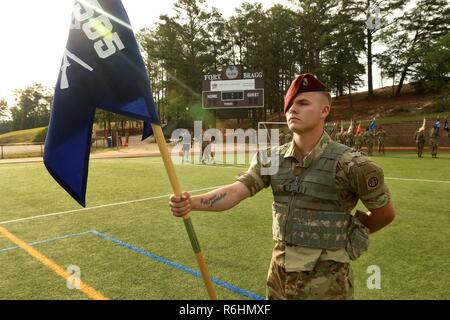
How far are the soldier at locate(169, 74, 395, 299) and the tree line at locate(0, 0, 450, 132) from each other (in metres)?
48.1

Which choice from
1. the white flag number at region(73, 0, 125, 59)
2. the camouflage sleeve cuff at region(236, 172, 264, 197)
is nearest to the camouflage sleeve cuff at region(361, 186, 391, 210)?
the camouflage sleeve cuff at region(236, 172, 264, 197)

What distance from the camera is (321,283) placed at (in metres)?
2.28

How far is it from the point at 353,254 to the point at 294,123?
0.89 m

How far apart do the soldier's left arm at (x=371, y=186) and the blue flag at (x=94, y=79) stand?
1.26 m

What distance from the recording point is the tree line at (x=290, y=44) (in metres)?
48.8

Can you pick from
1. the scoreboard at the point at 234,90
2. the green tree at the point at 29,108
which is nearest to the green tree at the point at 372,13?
the scoreboard at the point at 234,90

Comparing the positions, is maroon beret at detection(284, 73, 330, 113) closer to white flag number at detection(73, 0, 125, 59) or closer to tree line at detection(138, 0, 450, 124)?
white flag number at detection(73, 0, 125, 59)

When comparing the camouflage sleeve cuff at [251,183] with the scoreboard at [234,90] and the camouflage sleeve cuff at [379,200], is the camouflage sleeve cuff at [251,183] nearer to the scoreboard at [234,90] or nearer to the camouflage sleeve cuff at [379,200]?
the camouflage sleeve cuff at [379,200]

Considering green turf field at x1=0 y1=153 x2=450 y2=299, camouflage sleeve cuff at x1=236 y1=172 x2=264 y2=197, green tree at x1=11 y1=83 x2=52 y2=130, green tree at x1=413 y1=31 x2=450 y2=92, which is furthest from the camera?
green tree at x1=11 y1=83 x2=52 y2=130

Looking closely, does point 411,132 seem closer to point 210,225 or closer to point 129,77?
point 210,225

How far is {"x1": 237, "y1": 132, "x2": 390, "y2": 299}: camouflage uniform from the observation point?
2205 mm

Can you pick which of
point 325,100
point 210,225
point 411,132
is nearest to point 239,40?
point 411,132
